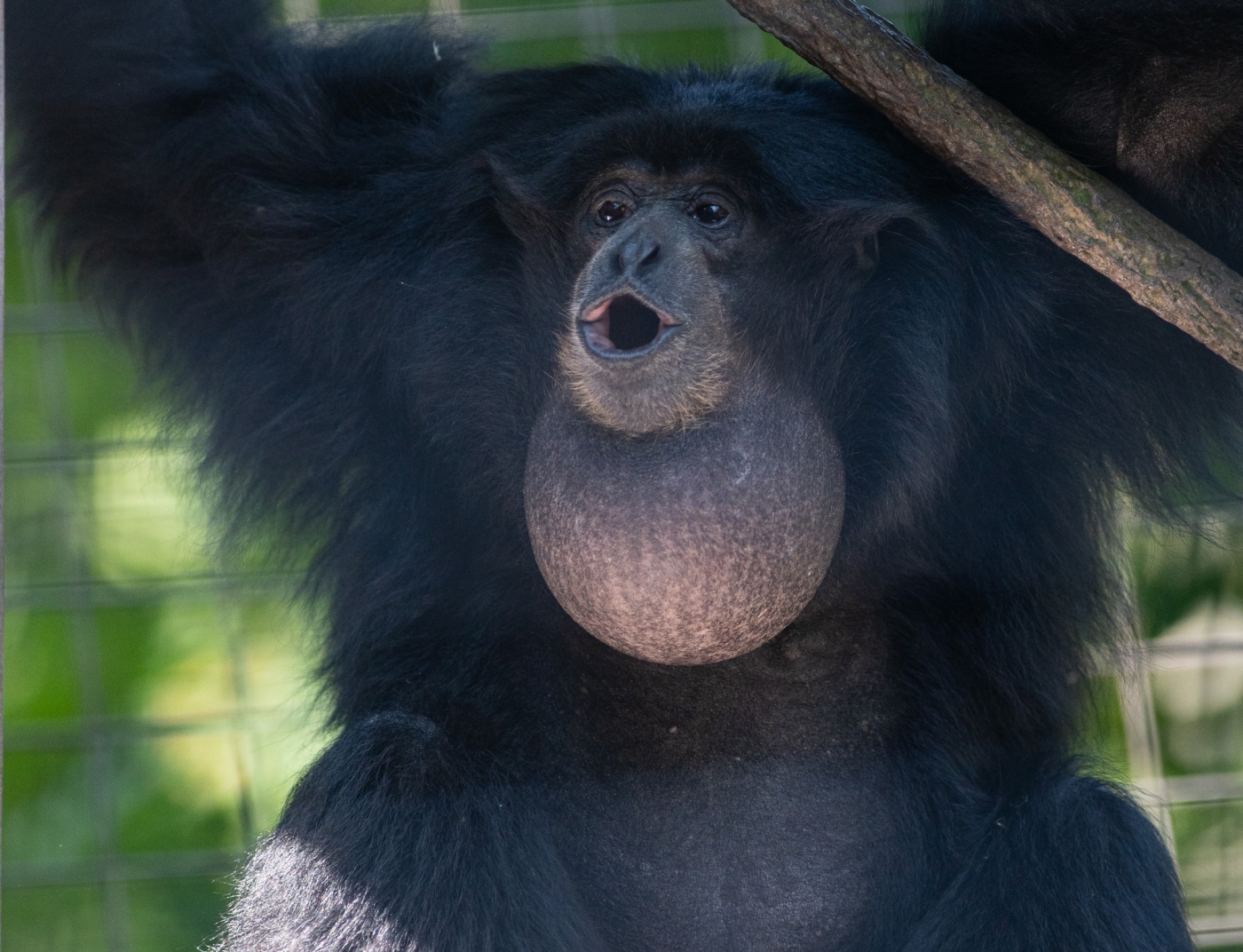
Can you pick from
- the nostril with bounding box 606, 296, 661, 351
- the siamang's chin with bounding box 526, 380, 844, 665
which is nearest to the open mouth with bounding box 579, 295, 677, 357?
the nostril with bounding box 606, 296, 661, 351

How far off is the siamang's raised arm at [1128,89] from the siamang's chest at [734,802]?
3.92 ft

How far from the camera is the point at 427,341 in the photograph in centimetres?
300

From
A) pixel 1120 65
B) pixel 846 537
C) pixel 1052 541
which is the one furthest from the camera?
pixel 1052 541

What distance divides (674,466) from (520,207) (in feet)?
2.38

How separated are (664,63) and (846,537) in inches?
50.7

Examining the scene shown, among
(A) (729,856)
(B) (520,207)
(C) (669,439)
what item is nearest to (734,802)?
(A) (729,856)

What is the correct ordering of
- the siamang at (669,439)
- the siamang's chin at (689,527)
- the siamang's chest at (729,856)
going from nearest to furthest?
Answer: 1. the siamang's chin at (689,527)
2. the siamang at (669,439)
3. the siamang's chest at (729,856)

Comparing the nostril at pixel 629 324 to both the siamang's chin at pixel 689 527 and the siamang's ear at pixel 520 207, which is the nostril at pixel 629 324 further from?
the siamang's ear at pixel 520 207

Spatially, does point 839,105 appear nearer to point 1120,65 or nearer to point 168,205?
point 1120,65

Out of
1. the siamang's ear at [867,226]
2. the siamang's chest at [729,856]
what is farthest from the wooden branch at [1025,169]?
the siamang's chest at [729,856]

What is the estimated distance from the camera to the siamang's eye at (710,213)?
2.80m

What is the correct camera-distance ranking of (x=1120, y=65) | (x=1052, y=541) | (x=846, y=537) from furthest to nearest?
(x=1052, y=541), (x=846, y=537), (x=1120, y=65)

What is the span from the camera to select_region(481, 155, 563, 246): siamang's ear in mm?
2863

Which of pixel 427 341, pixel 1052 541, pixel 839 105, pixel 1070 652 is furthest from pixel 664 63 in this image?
pixel 1070 652
